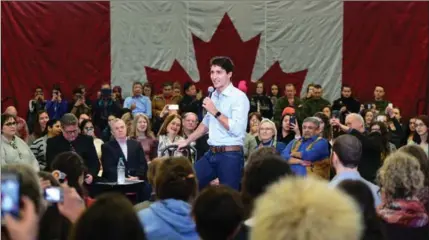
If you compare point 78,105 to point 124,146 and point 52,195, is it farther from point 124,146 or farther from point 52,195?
point 52,195

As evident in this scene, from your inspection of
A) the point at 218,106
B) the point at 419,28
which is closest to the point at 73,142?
the point at 218,106

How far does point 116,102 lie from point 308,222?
1114 centimetres

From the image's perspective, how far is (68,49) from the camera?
14.3 meters

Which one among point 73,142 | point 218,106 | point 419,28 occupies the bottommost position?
point 73,142

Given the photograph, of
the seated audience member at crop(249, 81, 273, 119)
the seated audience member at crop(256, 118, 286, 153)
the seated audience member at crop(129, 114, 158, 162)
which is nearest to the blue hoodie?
the seated audience member at crop(256, 118, 286, 153)

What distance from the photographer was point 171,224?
3.29 m

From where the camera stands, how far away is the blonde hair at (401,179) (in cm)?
381

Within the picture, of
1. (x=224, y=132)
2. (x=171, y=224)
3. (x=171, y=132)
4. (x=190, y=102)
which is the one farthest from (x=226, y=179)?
(x=190, y=102)

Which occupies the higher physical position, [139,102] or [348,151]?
[348,151]

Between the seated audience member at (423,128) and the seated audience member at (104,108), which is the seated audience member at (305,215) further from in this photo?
the seated audience member at (104,108)

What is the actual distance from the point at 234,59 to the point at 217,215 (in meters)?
11.8

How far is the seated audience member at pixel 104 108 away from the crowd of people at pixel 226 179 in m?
0.56

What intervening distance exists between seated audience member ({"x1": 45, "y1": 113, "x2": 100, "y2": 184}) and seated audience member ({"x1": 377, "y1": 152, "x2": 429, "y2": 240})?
4.07 m

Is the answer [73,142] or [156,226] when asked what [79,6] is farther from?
[156,226]
